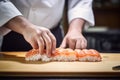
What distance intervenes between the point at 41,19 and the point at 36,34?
0.39 meters

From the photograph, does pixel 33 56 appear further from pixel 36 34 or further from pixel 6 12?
pixel 6 12

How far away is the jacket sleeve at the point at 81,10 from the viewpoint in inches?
70.2

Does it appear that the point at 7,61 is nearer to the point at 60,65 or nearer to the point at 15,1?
the point at 60,65

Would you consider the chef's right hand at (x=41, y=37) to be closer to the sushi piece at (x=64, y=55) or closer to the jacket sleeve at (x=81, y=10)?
the sushi piece at (x=64, y=55)

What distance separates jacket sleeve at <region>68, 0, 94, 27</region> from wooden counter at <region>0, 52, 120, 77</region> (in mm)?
387

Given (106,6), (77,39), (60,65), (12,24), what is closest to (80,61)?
(60,65)

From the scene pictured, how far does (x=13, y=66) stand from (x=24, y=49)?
533 millimetres

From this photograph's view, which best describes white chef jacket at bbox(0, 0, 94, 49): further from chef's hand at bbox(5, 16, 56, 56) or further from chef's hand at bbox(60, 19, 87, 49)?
chef's hand at bbox(5, 16, 56, 56)

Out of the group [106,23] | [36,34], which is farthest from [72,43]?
[106,23]

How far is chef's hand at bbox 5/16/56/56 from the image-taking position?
4.52 feet

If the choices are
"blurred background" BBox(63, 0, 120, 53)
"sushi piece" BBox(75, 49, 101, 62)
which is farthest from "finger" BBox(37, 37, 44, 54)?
"blurred background" BBox(63, 0, 120, 53)

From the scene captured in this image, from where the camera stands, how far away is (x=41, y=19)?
69.4 inches

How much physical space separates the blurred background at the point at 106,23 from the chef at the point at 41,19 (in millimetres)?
1398

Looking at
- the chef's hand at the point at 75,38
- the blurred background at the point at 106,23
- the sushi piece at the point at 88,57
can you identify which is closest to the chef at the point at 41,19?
the chef's hand at the point at 75,38
